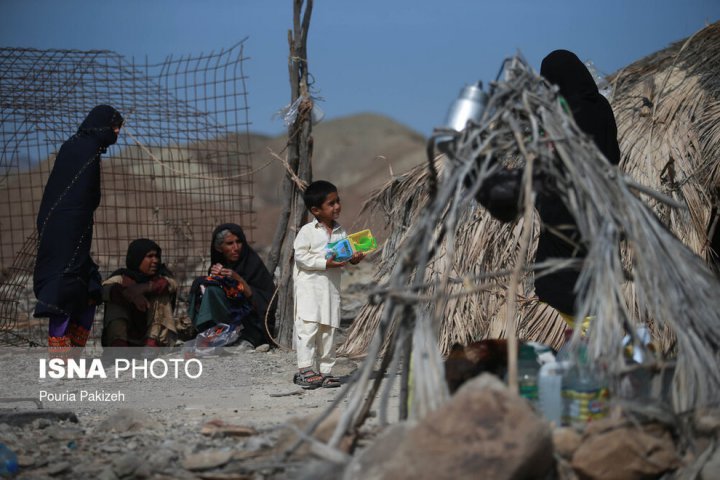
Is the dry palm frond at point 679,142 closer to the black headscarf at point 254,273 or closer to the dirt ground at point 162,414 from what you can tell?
the dirt ground at point 162,414

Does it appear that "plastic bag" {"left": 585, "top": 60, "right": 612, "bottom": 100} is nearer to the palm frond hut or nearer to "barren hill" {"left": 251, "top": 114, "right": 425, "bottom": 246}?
the palm frond hut

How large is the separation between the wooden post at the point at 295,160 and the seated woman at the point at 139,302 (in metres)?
0.96

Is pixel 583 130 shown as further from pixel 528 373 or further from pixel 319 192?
pixel 319 192

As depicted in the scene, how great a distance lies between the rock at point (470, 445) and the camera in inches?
108

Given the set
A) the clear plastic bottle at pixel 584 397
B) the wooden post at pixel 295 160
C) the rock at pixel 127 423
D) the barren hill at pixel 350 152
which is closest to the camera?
the clear plastic bottle at pixel 584 397

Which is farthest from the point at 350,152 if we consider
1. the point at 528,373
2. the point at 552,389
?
the point at 552,389

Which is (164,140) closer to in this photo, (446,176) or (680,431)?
(446,176)

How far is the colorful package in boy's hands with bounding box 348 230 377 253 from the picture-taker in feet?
18.0

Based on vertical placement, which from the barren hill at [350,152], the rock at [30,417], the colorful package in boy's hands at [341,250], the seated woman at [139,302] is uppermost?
the barren hill at [350,152]

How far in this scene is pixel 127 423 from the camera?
4.19 metres

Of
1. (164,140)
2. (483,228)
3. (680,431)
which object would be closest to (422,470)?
(680,431)

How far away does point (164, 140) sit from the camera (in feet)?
25.6

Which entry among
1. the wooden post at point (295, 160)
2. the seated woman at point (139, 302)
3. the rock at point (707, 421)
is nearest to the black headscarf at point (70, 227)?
the seated woman at point (139, 302)

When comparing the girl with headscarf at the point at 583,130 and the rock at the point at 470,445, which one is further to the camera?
the girl with headscarf at the point at 583,130
